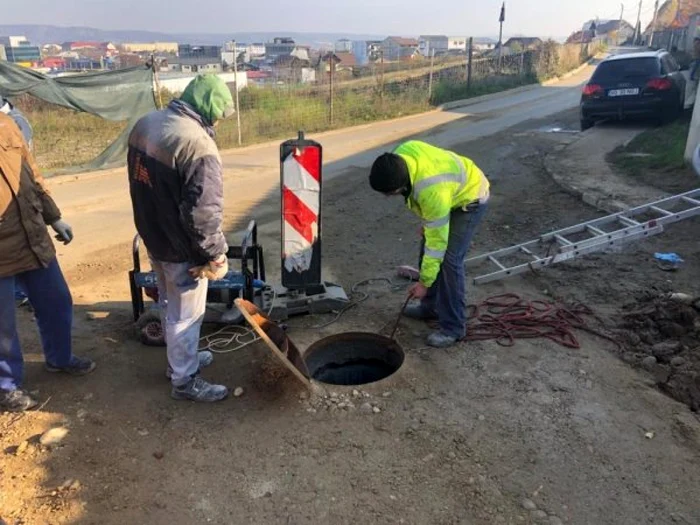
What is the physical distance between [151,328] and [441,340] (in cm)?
221

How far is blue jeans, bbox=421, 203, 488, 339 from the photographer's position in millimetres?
4172

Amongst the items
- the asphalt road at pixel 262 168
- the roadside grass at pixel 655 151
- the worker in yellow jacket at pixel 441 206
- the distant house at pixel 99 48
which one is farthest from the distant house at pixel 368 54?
the distant house at pixel 99 48

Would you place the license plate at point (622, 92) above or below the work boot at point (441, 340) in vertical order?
above

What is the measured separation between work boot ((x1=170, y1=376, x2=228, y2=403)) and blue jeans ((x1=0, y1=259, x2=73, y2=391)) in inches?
34.3

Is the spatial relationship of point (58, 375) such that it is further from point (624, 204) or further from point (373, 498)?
point (624, 204)

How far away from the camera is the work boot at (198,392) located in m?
3.62

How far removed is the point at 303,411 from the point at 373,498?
33.1 inches

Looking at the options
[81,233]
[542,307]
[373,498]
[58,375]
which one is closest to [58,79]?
[81,233]

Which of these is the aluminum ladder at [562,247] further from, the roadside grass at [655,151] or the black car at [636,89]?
the black car at [636,89]

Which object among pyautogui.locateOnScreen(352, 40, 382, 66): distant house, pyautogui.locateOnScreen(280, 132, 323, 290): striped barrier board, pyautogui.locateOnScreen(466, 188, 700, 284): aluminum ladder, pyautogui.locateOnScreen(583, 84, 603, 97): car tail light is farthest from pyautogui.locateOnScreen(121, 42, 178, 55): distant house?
pyautogui.locateOnScreen(280, 132, 323, 290): striped barrier board

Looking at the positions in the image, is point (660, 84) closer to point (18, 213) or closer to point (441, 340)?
point (441, 340)

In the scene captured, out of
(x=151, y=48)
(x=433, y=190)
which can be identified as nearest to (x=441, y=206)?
(x=433, y=190)

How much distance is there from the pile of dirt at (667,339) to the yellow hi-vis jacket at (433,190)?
166cm

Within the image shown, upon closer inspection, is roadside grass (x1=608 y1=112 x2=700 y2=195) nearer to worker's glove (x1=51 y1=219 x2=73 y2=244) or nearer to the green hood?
the green hood
